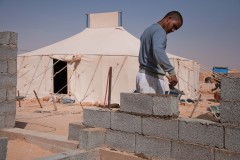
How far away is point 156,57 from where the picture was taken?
3963 mm

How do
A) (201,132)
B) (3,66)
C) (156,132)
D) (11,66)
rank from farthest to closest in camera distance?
(11,66), (3,66), (156,132), (201,132)

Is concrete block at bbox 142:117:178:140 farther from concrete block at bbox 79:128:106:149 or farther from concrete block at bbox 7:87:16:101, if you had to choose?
concrete block at bbox 7:87:16:101

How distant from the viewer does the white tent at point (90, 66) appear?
46.6ft

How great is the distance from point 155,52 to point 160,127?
95 cm

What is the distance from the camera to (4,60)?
620cm

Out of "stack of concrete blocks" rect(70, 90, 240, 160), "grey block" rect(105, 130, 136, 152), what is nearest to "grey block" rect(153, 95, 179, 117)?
"stack of concrete blocks" rect(70, 90, 240, 160)

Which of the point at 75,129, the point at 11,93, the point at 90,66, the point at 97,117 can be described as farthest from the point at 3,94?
the point at 90,66

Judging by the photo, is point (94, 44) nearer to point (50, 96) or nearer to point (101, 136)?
point (50, 96)

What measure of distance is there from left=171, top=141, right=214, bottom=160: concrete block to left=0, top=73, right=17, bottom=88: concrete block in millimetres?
3789

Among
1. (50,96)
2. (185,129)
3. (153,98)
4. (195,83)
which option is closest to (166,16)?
(153,98)

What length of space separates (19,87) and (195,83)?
9.87 meters

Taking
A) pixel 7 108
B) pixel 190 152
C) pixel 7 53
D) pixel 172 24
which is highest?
pixel 172 24

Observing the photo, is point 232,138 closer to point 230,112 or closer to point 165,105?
point 230,112

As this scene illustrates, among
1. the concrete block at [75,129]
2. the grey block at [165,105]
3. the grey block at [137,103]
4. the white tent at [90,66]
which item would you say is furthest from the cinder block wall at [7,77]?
the white tent at [90,66]
